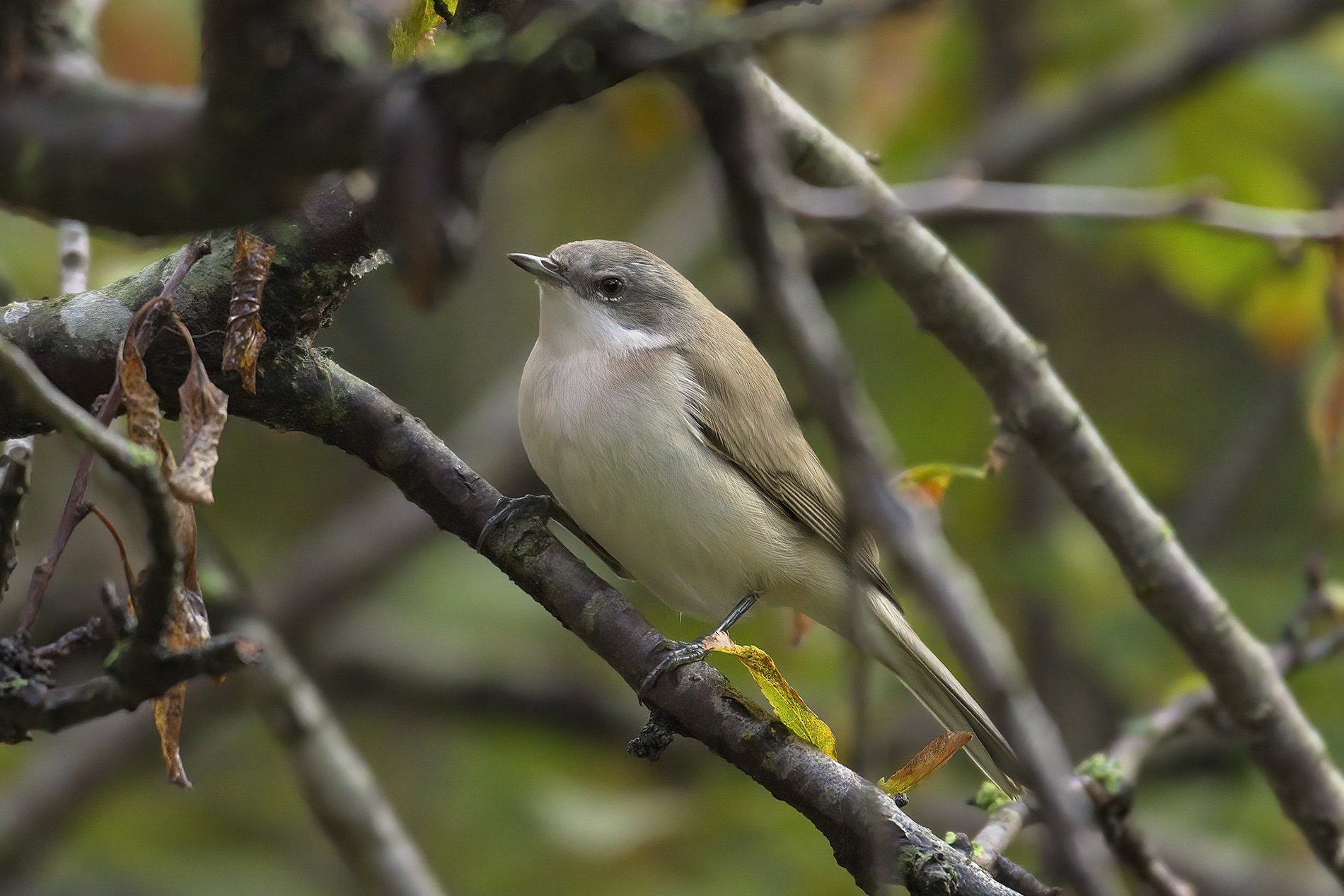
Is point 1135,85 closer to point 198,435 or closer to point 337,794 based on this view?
point 337,794

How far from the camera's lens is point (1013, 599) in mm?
8156

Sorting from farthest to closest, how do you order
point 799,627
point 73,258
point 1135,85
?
point 1135,85, point 799,627, point 73,258

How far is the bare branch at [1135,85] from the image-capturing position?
7109 mm

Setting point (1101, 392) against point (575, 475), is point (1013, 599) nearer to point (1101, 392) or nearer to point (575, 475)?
point (1101, 392)

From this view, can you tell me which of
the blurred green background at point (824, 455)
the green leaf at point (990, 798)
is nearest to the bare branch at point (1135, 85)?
the blurred green background at point (824, 455)

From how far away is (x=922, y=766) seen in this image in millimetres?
2684

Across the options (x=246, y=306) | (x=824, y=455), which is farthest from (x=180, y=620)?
(x=824, y=455)

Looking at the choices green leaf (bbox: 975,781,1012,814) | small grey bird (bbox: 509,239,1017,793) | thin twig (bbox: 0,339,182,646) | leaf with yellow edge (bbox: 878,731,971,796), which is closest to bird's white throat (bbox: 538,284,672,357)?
small grey bird (bbox: 509,239,1017,793)

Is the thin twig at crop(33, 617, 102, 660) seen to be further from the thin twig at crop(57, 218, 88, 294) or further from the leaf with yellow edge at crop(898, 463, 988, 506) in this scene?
the leaf with yellow edge at crop(898, 463, 988, 506)

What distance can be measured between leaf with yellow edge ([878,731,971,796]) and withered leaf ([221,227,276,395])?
158cm

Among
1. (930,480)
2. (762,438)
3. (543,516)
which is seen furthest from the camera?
(762,438)

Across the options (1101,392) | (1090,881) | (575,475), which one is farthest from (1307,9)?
(1090,881)

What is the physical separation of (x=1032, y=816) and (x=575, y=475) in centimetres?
169

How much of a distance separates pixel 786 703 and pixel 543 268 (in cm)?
245
